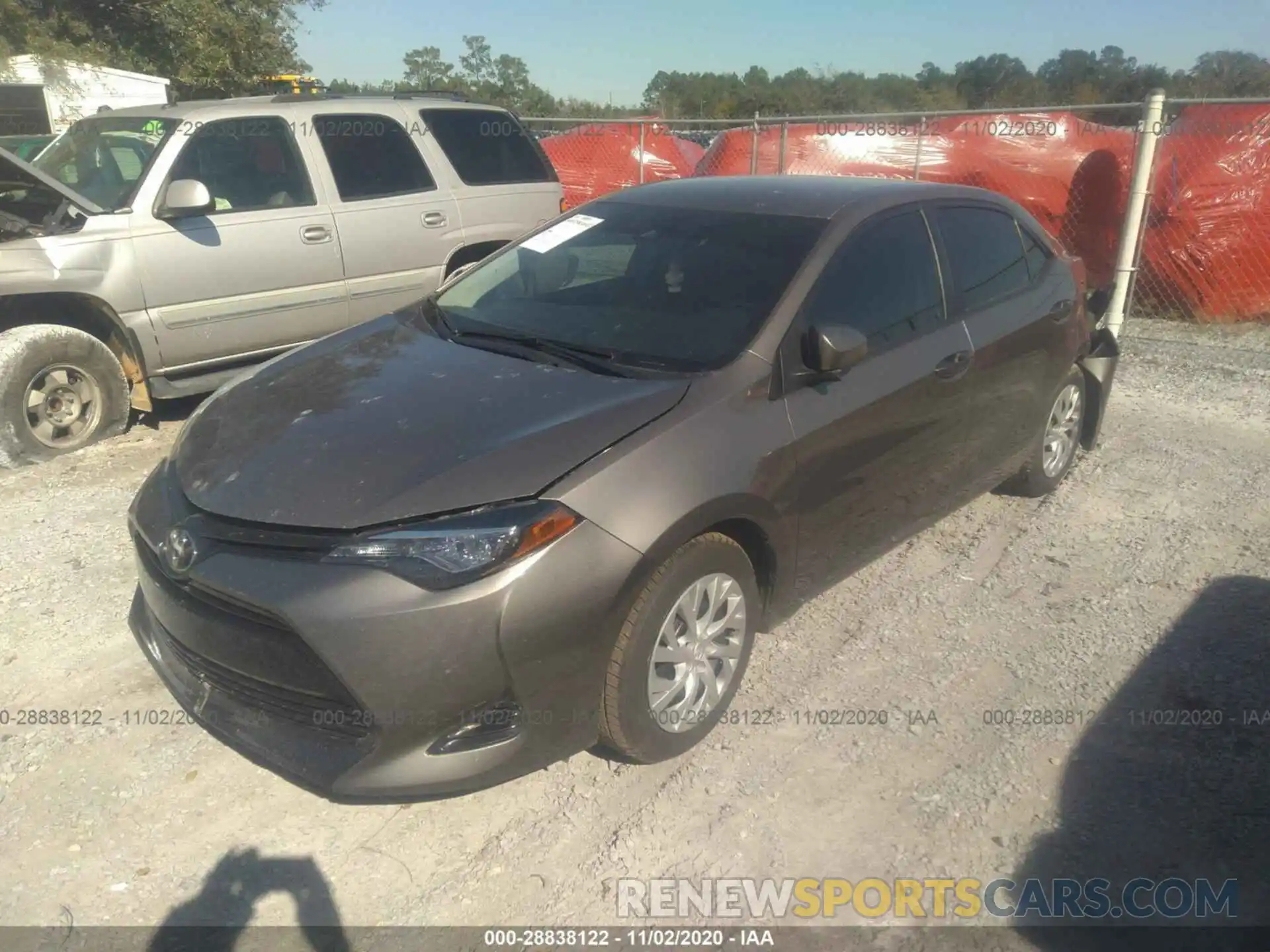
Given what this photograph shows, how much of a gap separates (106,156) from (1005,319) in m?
5.26

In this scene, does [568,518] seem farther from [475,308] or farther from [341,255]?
[341,255]

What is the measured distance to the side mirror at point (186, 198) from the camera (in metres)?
5.30

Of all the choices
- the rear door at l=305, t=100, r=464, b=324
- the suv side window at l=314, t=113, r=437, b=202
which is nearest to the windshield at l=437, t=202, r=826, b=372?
the rear door at l=305, t=100, r=464, b=324

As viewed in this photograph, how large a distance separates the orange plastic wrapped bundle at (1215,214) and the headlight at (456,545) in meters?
8.49

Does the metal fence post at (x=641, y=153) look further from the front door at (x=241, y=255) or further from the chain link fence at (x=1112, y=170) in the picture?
the front door at (x=241, y=255)

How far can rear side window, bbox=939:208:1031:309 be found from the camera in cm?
418

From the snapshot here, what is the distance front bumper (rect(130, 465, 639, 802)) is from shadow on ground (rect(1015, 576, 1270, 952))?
139 centimetres

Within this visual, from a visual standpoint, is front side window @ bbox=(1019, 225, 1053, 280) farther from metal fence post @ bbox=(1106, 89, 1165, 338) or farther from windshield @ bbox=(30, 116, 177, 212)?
windshield @ bbox=(30, 116, 177, 212)

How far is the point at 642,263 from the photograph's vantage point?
382 centimetres

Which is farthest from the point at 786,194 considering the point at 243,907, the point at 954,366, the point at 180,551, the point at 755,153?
the point at 755,153

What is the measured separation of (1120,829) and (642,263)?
8.28 feet

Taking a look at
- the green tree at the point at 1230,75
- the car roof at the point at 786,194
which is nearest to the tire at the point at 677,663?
the car roof at the point at 786,194

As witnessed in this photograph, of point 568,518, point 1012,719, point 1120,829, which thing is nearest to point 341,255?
point 568,518

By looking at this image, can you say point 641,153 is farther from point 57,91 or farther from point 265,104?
point 57,91
